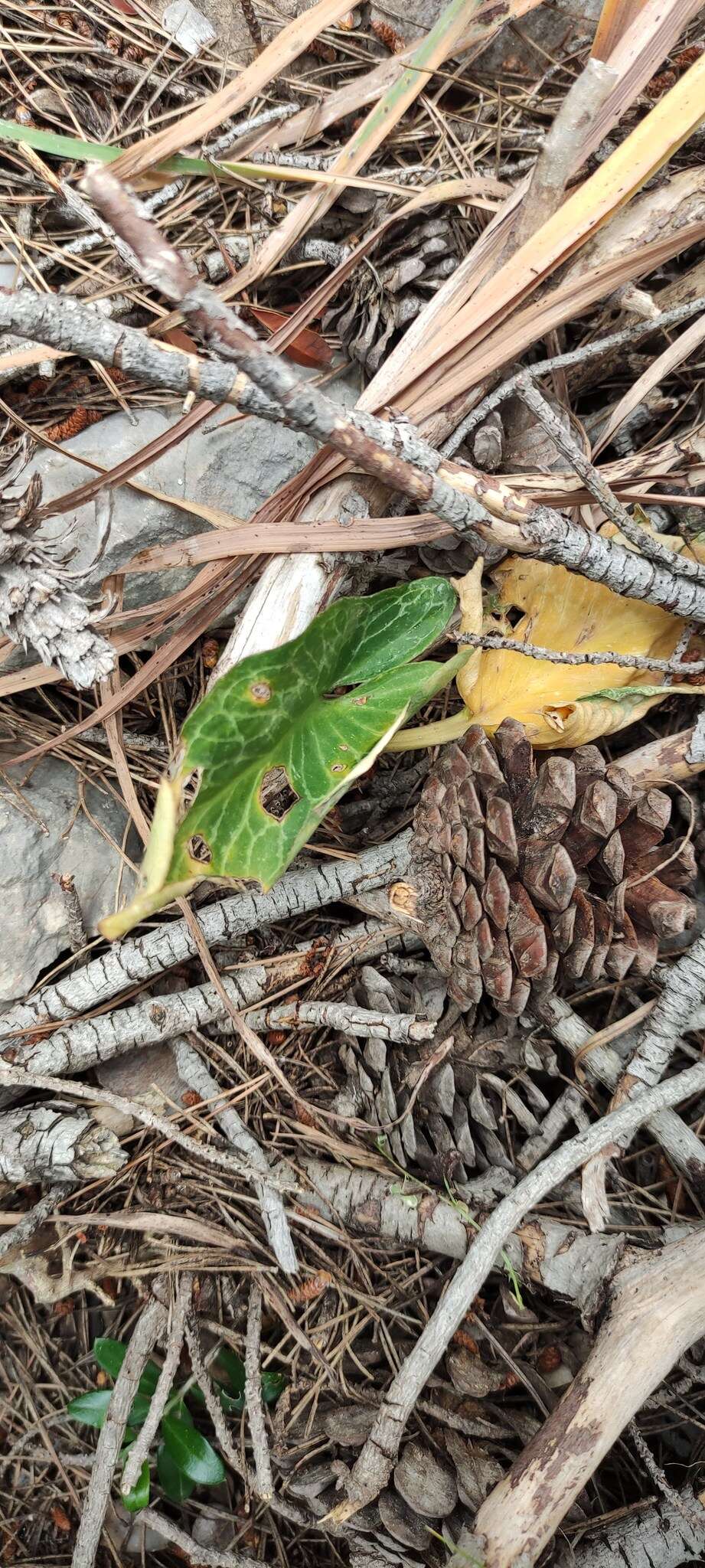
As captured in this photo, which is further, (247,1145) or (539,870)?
(247,1145)

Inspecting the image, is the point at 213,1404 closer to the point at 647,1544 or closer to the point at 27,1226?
the point at 27,1226

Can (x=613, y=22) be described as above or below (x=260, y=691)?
above

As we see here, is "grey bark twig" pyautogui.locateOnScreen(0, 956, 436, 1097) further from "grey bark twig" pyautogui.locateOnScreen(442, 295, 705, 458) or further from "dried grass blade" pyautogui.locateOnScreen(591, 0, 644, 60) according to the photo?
"dried grass blade" pyautogui.locateOnScreen(591, 0, 644, 60)

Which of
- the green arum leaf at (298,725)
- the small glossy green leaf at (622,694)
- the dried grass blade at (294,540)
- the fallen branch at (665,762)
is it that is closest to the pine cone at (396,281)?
the dried grass blade at (294,540)

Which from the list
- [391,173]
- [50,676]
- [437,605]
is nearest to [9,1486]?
[50,676]

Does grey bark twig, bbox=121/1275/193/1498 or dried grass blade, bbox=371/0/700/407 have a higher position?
dried grass blade, bbox=371/0/700/407

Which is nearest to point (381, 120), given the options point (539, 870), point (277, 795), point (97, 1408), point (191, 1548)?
point (277, 795)

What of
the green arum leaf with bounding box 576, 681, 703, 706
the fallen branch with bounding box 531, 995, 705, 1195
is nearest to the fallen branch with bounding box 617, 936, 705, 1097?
the fallen branch with bounding box 531, 995, 705, 1195
